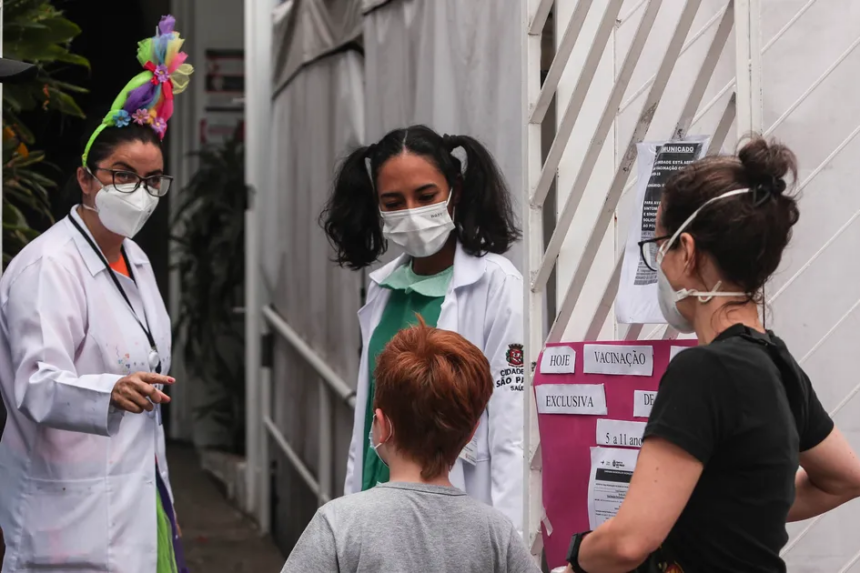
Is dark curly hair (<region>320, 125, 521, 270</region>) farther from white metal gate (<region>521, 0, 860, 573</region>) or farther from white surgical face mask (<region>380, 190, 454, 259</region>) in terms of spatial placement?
white metal gate (<region>521, 0, 860, 573</region>)

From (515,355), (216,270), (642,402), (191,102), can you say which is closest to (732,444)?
(642,402)

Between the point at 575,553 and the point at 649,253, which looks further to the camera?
the point at 649,253

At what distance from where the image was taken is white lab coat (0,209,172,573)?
2.63 metres

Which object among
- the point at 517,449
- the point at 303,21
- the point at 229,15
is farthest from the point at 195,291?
the point at 517,449

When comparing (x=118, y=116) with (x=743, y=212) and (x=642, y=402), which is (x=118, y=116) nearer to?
(x=642, y=402)

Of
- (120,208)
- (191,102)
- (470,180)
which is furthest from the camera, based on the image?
(191,102)

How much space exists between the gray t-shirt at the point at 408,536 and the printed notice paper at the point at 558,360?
47cm

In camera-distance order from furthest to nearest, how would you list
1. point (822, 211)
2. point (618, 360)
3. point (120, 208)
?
1. point (120, 208)
2. point (822, 211)
3. point (618, 360)

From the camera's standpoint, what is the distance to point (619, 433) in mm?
2086

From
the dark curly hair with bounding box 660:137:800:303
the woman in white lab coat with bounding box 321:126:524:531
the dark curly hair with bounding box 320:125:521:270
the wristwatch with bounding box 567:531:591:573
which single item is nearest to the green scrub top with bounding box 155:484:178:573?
the woman in white lab coat with bounding box 321:126:524:531

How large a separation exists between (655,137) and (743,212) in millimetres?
1098

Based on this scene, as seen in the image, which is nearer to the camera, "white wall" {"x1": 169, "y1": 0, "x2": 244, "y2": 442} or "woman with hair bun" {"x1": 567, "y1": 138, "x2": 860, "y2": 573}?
"woman with hair bun" {"x1": 567, "y1": 138, "x2": 860, "y2": 573}

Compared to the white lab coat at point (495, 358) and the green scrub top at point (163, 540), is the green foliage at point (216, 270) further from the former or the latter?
the white lab coat at point (495, 358)

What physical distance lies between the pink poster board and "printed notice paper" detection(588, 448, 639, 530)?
3 centimetres
